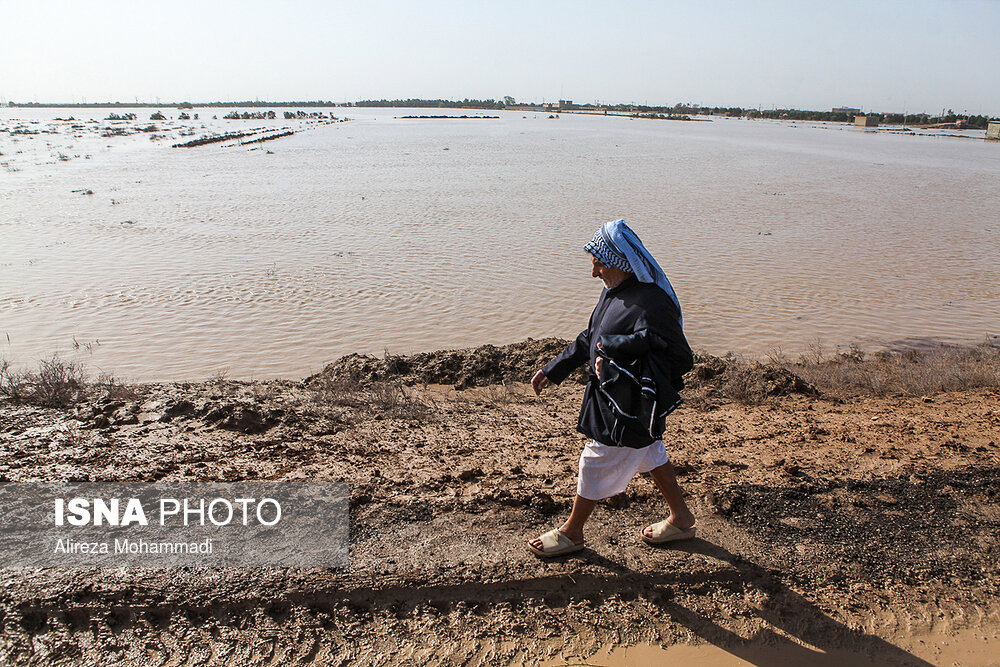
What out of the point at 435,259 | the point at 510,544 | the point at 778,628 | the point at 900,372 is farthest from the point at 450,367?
the point at 435,259

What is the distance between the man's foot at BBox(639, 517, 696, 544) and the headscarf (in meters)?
1.06

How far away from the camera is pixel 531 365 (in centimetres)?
611

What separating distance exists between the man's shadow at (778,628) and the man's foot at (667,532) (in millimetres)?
212

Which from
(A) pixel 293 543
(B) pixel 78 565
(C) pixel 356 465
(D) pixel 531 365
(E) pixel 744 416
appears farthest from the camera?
(D) pixel 531 365

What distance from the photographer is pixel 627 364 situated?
8.53ft

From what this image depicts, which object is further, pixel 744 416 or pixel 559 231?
pixel 559 231

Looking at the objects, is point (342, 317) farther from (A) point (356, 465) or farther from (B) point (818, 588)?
(B) point (818, 588)

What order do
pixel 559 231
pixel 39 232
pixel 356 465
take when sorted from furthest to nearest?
1. pixel 559 231
2. pixel 39 232
3. pixel 356 465

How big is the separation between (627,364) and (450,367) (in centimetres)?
375

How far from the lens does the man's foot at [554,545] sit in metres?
2.92

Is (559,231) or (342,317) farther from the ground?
(559,231)

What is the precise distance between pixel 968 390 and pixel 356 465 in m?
5.39

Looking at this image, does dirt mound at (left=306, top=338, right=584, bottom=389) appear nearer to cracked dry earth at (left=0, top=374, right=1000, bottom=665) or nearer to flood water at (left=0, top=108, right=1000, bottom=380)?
flood water at (left=0, top=108, right=1000, bottom=380)

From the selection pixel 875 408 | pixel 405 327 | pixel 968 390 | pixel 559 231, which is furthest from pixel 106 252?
pixel 968 390
